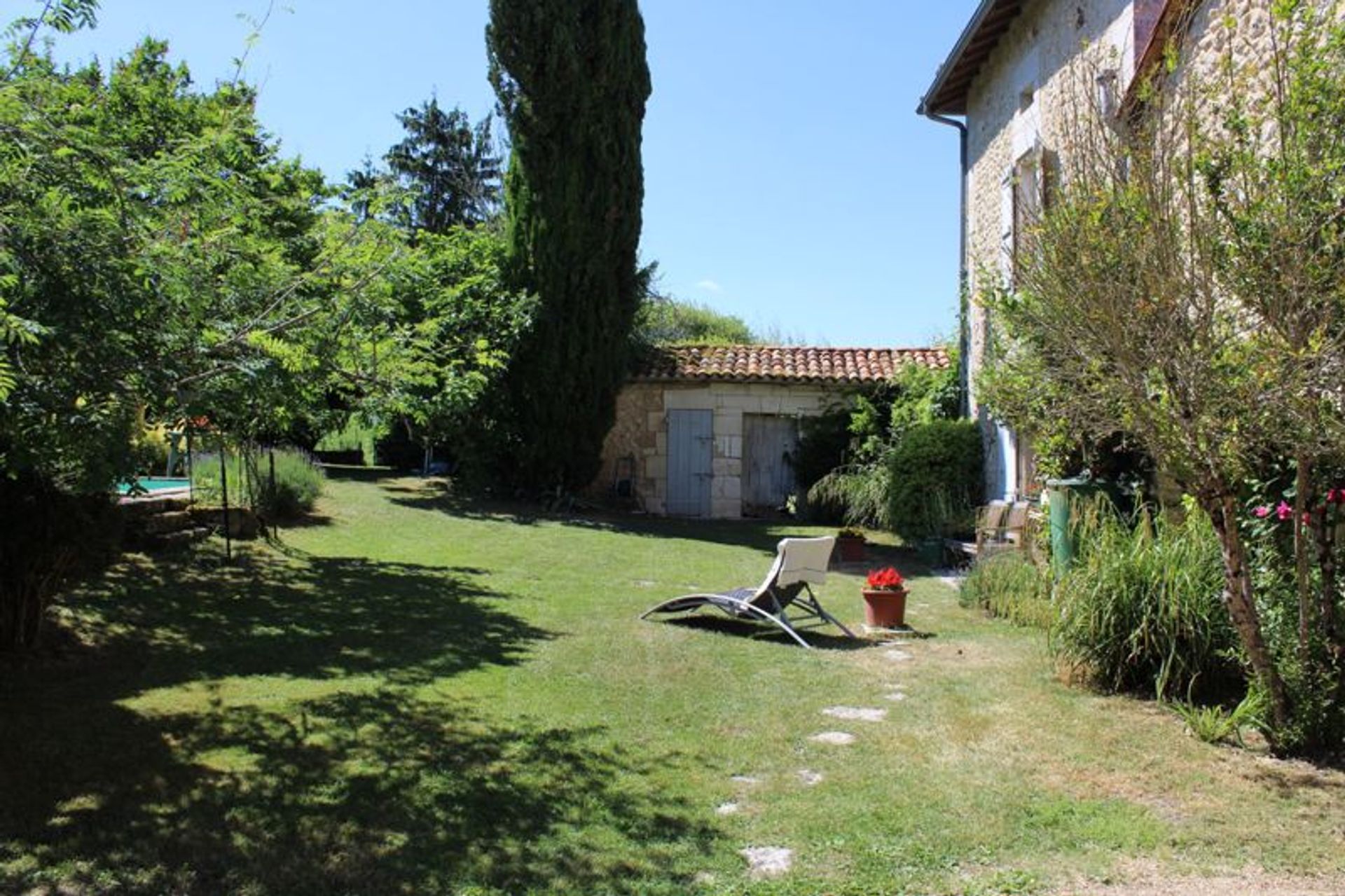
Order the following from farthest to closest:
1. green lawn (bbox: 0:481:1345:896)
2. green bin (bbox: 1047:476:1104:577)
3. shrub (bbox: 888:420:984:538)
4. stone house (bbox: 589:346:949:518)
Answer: stone house (bbox: 589:346:949:518) < shrub (bbox: 888:420:984:538) < green bin (bbox: 1047:476:1104:577) < green lawn (bbox: 0:481:1345:896)

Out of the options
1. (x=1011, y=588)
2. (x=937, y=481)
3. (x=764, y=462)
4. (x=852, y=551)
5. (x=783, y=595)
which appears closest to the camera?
(x=783, y=595)

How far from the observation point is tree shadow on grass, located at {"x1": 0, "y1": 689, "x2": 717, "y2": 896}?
3537mm

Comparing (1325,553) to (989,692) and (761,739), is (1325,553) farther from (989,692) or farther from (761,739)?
(761,739)

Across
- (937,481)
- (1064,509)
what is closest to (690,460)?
(937,481)

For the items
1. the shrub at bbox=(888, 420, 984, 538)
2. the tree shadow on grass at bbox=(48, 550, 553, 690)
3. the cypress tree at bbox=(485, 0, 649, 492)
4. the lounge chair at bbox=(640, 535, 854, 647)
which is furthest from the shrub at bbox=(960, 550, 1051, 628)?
the cypress tree at bbox=(485, 0, 649, 492)

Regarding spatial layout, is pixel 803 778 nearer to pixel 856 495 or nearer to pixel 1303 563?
pixel 1303 563

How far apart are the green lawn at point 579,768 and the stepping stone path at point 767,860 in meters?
0.04

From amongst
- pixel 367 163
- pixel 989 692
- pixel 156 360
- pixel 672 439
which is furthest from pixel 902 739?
pixel 367 163

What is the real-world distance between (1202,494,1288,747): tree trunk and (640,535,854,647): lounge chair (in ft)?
11.3

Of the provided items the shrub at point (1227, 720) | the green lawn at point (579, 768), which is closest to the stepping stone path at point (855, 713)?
the green lawn at point (579, 768)

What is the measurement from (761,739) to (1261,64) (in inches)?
216

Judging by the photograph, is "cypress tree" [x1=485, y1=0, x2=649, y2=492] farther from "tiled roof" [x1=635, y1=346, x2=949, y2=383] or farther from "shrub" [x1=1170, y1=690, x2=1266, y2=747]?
"shrub" [x1=1170, y1=690, x2=1266, y2=747]

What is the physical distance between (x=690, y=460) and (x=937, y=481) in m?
6.45

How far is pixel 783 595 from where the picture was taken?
822cm
